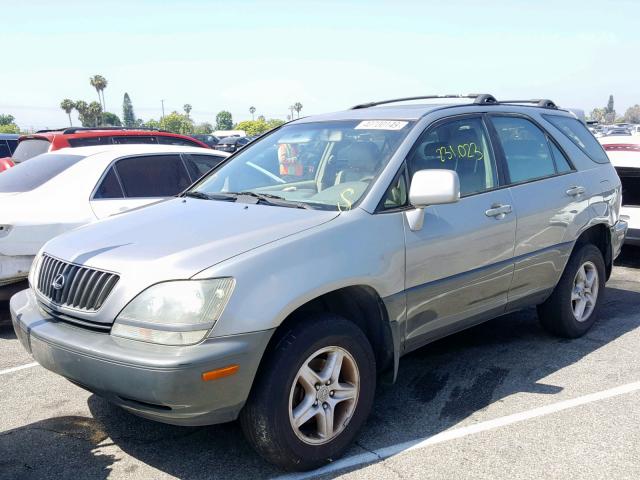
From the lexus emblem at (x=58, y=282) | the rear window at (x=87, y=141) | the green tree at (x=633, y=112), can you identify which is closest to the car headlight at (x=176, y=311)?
the lexus emblem at (x=58, y=282)

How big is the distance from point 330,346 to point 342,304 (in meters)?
0.37

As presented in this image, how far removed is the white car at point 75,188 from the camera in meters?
5.31

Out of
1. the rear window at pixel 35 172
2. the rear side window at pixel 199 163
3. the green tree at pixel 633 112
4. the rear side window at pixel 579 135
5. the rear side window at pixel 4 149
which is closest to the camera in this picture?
the rear side window at pixel 579 135

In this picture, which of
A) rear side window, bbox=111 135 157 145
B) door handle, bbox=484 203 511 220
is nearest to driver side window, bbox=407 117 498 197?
door handle, bbox=484 203 511 220

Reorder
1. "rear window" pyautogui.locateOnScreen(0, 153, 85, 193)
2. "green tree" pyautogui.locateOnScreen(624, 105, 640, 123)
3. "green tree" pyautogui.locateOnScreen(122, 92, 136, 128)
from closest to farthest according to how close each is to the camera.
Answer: "rear window" pyautogui.locateOnScreen(0, 153, 85, 193)
"green tree" pyautogui.locateOnScreen(122, 92, 136, 128)
"green tree" pyautogui.locateOnScreen(624, 105, 640, 123)

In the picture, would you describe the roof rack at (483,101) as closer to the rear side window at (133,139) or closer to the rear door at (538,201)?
the rear door at (538,201)

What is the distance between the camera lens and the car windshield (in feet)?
12.1

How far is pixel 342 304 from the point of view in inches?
136

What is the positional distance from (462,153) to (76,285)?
2471mm

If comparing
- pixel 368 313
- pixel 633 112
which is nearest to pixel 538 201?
pixel 368 313

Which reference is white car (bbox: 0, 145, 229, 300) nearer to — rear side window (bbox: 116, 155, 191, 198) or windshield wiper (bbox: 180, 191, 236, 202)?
rear side window (bbox: 116, 155, 191, 198)

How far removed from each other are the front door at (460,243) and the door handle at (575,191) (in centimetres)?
77

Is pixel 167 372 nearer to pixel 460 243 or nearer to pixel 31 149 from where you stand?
pixel 460 243

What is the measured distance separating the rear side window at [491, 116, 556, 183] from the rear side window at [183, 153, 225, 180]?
324 centimetres
